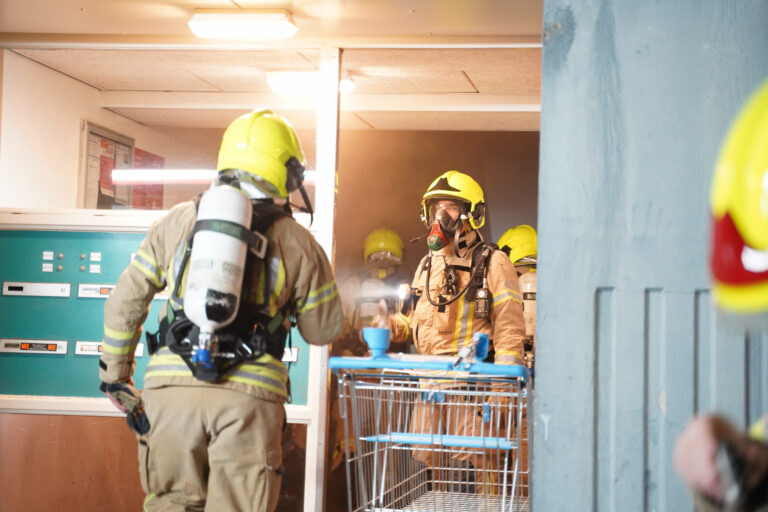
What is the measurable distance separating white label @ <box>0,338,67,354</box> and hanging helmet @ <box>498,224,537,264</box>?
3.49 metres

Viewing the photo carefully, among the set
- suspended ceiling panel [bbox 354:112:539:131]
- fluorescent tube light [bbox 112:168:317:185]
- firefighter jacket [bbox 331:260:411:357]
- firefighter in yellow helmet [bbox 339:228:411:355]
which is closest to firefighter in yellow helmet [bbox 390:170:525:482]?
fluorescent tube light [bbox 112:168:317:185]

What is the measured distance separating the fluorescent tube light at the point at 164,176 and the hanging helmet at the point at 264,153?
2475 mm

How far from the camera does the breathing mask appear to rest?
16.4 feet

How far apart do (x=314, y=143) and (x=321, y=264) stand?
258 centimetres

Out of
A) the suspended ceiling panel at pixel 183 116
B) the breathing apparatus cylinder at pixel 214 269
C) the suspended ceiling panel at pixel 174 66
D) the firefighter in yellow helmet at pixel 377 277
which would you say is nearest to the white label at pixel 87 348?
the suspended ceiling panel at pixel 183 116

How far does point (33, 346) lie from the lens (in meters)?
5.56

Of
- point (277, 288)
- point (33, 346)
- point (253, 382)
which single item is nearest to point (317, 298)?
point (277, 288)

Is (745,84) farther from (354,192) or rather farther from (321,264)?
(354,192)

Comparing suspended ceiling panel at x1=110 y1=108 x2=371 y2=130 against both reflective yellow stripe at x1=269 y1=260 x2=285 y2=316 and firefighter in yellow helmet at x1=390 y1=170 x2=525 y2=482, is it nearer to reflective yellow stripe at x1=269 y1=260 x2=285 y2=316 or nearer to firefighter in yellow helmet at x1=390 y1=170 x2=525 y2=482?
firefighter in yellow helmet at x1=390 y1=170 x2=525 y2=482

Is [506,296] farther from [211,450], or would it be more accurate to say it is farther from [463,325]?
[211,450]

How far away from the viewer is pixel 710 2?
2.76 m

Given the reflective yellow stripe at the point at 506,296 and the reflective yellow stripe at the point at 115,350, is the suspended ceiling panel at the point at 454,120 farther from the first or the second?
the reflective yellow stripe at the point at 115,350

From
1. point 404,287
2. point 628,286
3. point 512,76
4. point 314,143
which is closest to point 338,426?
point 404,287

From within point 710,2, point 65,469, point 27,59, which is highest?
point 27,59
